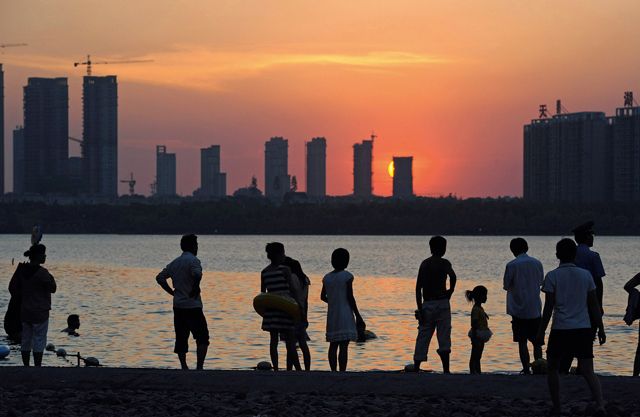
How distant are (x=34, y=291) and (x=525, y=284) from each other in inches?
271

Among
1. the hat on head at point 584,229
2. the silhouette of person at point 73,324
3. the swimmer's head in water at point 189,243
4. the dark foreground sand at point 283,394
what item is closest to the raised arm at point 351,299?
the dark foreground sand at point 283,394

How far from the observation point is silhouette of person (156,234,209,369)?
15727 millimetres

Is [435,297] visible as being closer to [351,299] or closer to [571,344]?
[351,299]

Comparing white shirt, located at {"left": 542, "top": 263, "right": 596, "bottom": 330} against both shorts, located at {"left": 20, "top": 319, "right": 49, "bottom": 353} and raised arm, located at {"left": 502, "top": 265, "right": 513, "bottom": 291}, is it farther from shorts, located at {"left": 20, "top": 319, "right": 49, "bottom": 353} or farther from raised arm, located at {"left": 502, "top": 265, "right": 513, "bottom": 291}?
shorts, located at {"left": 20, "top": 319, "right": 49, "bottom": 353}

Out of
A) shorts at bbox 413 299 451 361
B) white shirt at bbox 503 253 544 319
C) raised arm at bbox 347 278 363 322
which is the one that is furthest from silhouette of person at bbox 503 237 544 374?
raised arm at bbox 347 278 363 322

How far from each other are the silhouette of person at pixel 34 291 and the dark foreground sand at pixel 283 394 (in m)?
1.34

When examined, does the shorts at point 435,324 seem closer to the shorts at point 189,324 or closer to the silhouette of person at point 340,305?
the silhouette of person at point 340,305

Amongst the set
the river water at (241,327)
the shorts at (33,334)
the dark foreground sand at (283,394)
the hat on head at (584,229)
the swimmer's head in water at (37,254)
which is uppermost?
the hat on head at (584,229)

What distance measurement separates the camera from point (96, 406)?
1309 cm

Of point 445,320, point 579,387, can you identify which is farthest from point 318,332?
point 579,387

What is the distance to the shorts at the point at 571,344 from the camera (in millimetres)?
11883

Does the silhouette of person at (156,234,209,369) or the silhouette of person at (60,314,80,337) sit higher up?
the silhouette of person at (156,234,209,369)

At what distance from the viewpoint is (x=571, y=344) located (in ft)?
39.0

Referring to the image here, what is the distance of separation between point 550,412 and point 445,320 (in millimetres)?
3667
